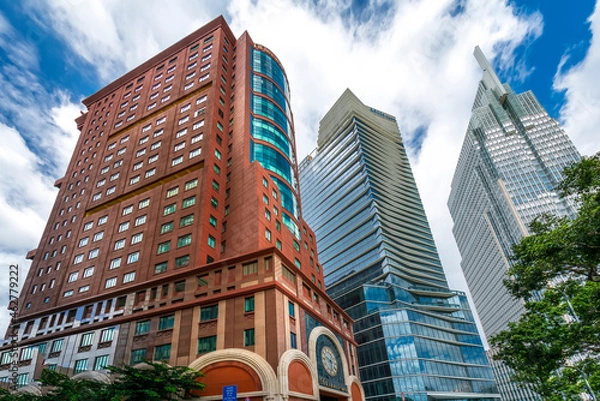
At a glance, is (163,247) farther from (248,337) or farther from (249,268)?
(248,337)

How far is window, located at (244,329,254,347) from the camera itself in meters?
30.7

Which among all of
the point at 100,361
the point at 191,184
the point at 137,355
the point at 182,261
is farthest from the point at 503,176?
the point at 100,361

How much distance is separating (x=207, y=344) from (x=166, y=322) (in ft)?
19.1

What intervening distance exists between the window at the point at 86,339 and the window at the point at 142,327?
6117mm

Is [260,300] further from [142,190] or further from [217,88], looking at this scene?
[217,88]

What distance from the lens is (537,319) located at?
83.3ft

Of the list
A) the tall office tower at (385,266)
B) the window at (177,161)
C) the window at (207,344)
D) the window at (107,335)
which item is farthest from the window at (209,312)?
the tall office tower at (385,266)

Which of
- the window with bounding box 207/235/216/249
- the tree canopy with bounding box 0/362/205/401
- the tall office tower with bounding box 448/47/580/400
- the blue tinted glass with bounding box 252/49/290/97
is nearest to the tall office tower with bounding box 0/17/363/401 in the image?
the blue tinted glass with bounding box 252/49/290/97

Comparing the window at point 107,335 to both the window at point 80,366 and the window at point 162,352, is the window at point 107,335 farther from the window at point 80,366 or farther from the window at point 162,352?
the window at point 162,352

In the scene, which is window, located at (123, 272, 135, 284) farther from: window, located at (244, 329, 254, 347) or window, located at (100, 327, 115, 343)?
window, located at (244, 329, 254, 347)

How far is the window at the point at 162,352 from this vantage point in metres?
33.1

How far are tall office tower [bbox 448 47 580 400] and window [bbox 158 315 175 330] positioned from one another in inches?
5323

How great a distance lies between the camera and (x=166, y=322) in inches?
1383

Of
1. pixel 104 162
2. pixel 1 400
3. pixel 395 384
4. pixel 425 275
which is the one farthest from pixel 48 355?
pixel 425 275
